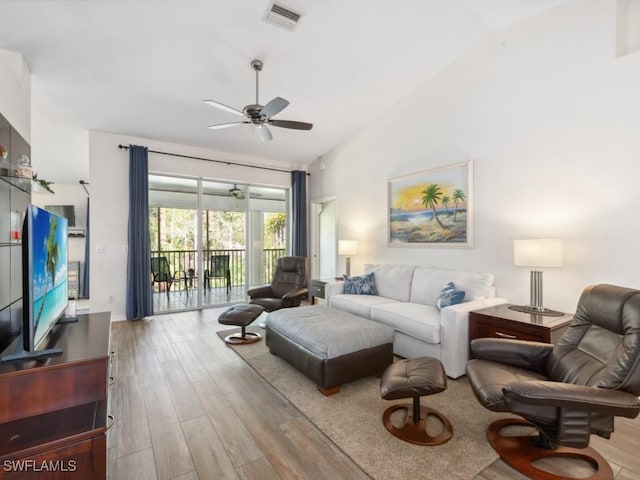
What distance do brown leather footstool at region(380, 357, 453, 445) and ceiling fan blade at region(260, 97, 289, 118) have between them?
7.95 ft

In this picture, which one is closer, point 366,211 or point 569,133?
point 569,133

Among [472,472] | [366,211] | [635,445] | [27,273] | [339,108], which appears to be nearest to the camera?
[27,273]

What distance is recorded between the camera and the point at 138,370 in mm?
2910

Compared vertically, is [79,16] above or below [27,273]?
above

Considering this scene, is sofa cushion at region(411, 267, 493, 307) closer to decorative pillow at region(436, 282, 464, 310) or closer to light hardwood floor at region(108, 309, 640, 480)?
decorative pillow at region(436, 282, 464, 310)

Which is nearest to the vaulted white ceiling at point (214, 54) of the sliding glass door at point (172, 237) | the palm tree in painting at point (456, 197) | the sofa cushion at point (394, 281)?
the sliding glass door at point (172, 237)

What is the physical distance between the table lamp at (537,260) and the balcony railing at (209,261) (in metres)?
4.04

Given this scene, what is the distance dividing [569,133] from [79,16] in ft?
14.8

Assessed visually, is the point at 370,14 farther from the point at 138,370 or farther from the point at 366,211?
the point at 138,370

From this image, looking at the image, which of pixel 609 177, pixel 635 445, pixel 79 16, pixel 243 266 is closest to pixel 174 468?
pixel 635 445

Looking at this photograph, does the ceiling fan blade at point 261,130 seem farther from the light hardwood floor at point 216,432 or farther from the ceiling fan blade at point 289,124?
the light hardwood floor at point 216,432

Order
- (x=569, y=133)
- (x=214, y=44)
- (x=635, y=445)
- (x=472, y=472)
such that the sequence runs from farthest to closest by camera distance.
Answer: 1. (x=214, y=44)
2. (x=569, y=133)
3. (x=635, y=445)
4. (x=472, y=472)

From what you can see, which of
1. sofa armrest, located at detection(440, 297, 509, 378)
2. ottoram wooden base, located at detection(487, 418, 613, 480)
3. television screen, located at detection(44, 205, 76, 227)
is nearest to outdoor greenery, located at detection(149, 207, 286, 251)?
television screen, located at detection(44, 205, 76, 227)

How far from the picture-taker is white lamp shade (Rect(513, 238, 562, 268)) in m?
2.64
